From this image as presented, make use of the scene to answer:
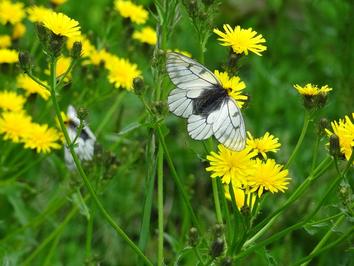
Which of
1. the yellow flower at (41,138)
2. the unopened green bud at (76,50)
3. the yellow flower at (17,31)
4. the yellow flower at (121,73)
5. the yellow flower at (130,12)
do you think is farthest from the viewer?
the yellow flower at (17,31)

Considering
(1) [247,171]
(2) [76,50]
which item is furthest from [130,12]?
(1) [247,171]

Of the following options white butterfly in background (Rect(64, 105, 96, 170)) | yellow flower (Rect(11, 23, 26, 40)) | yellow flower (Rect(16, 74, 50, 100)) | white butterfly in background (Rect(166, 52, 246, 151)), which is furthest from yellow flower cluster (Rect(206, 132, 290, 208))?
yellow flower (Rect(11, 23, 26, 40))

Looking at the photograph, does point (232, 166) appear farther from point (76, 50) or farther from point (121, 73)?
point (121, 73)

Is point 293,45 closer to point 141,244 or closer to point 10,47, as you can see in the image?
point 10,47

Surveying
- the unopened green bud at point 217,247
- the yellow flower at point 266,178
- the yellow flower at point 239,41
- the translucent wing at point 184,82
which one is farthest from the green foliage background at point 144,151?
the unopened green bud at point 217,247

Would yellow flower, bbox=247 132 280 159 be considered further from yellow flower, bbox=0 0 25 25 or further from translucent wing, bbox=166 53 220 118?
yellow flower, bbox=0 0 25 25

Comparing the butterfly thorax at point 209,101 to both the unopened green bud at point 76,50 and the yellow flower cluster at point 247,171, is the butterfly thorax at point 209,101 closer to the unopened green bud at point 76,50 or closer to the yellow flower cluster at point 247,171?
the yellow flower cluster at point 247,171
